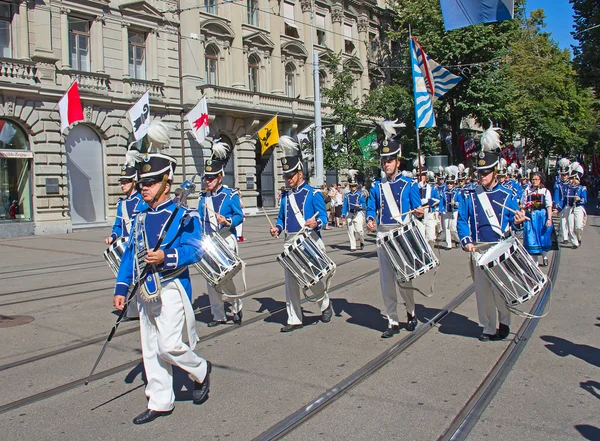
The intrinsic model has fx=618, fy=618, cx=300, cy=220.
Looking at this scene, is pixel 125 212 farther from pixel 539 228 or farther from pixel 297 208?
pixel 539 228

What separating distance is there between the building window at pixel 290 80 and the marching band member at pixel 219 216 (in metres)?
30.5

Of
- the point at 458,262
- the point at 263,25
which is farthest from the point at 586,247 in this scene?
the point at 263,25

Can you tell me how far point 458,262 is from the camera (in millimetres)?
14250

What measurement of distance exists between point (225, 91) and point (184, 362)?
95.5 feet

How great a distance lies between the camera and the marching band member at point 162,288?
5.00 meters

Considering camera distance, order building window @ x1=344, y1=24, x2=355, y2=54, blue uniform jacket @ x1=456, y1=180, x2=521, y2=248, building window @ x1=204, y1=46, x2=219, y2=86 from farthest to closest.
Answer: building window @ x1=344, y1=24, x2=355, y2=54 < building window @ x1=204, y1=46, x2=219, y2=86 < blue uniform jacket @ x1=456, y1=180, x2=521, y2=248

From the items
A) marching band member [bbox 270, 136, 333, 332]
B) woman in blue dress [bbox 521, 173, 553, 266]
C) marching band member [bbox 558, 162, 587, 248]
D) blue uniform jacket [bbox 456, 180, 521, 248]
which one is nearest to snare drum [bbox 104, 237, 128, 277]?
marching band member [bbox 270, 136, 333, 332]

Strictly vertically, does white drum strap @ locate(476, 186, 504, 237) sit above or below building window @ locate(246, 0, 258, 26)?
below

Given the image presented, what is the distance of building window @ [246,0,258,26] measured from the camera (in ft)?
117

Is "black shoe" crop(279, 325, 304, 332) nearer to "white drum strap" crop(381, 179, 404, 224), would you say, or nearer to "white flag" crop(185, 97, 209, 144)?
"white drum strap" crop(381, 179, 404, 224)

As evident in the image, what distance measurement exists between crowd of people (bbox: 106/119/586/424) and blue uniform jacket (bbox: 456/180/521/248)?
0.01 meters

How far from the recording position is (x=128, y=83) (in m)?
28.2

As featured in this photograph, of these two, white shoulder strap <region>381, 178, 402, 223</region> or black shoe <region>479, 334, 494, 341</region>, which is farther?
white shoulder strap <region>381, 178, 402, 223</region>

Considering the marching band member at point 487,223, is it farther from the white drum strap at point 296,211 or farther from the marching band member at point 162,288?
the marching band member at point 162,288
